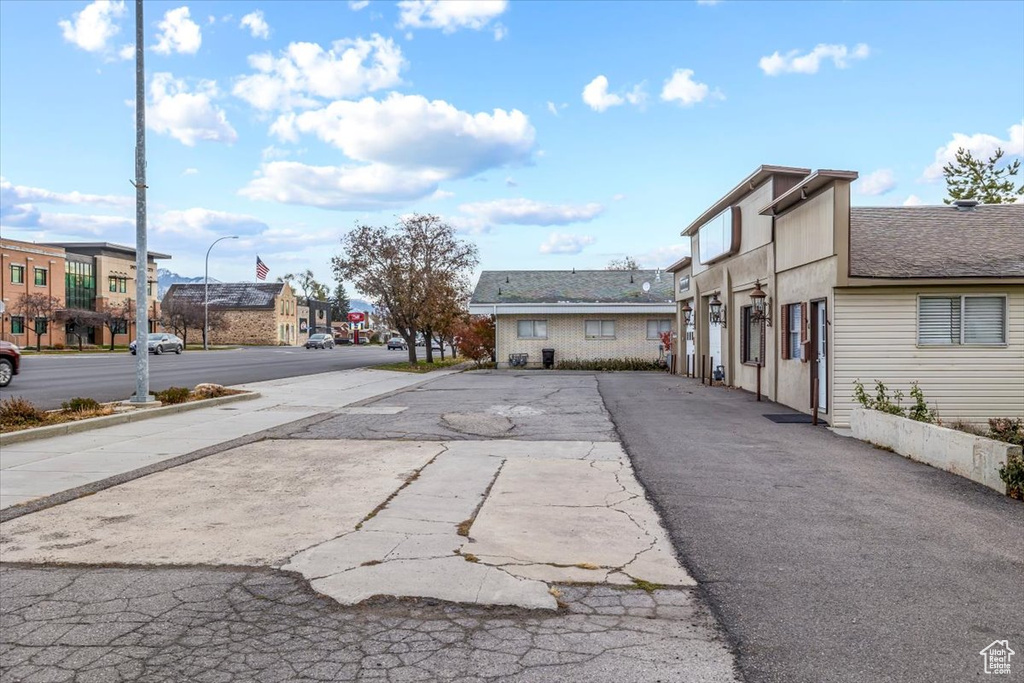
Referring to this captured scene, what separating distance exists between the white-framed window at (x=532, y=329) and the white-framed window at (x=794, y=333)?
60.9 ft

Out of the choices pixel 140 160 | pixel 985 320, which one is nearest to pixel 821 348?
pixel 985 320

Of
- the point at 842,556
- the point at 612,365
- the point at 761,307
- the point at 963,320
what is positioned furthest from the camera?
the point at 612,365

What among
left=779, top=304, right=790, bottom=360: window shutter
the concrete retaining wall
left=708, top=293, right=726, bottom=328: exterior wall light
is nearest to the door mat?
the concrete retaining wall

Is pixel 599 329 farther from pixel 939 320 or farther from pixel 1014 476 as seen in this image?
pixel 1014 476

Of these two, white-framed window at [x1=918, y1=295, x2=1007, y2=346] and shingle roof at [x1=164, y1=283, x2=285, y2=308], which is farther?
shingle roof at [x1=164, y1=283, x2=285, y2=308]

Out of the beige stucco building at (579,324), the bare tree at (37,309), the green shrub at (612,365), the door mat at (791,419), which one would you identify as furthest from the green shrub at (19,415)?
the bare tree at (37,309)

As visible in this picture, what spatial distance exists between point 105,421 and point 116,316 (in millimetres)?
59130

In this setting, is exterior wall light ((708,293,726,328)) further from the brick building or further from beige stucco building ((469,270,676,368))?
the brick building

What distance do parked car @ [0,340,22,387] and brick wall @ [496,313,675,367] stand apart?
1900 centimetres

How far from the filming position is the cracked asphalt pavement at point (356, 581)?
400 centimetres

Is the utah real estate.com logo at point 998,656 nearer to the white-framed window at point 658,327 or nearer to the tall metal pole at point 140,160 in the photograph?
the tall metal pole at point 140,160

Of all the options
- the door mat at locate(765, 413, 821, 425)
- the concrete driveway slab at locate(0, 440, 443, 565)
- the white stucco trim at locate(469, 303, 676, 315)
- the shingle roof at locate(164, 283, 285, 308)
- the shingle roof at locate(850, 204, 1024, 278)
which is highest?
the shingle roof at locate(164, 283, 285, 308)

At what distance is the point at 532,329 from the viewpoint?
1372 inches

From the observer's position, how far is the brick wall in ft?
113
